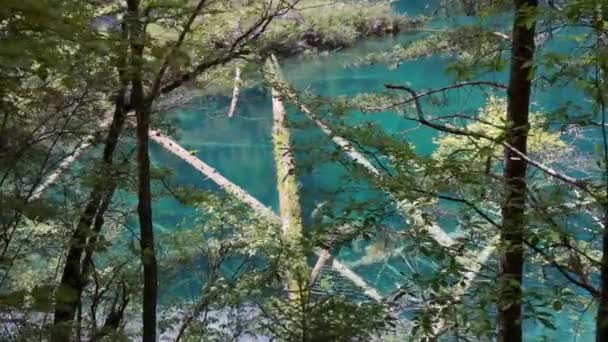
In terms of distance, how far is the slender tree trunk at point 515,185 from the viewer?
158 cm

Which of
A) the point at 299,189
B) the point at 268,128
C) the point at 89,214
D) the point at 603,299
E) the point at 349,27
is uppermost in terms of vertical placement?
the point at 349,27

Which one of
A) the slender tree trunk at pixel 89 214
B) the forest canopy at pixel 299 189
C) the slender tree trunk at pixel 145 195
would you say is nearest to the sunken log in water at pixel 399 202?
the forest canopy at pixel 299 189

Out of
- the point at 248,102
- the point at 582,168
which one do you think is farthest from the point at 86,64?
the point at 248,102

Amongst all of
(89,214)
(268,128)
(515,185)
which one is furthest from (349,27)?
(515,185)

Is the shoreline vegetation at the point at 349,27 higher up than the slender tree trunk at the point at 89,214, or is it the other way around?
the shoreline vegetation at the point at 349,27

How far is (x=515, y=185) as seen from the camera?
187cm

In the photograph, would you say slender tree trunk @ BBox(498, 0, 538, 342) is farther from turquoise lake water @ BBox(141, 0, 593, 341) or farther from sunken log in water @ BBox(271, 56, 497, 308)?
turquoise lake water @ BBox(141, 0, 593, 341)

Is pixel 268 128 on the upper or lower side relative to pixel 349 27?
lower

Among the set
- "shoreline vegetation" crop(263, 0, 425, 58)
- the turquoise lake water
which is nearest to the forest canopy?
the turquoise lake water

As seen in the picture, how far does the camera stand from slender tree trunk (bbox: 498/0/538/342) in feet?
5.18

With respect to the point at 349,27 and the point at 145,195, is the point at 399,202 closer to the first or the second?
the point at 145,195


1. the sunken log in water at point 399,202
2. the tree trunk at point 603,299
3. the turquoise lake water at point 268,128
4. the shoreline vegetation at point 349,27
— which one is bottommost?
the tree trunk at point 603,299

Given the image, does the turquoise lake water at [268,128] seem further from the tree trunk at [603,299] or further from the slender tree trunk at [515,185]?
the tree trunk at [603,299]

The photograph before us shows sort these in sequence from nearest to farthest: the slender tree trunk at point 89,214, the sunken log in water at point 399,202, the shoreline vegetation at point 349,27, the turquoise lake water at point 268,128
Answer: the sunken log in water at point 399,202 → the slender tree trunk at point 89,214 → the turquoise lake water at point 268,128 → the shoreline vegetation at point 349,27
